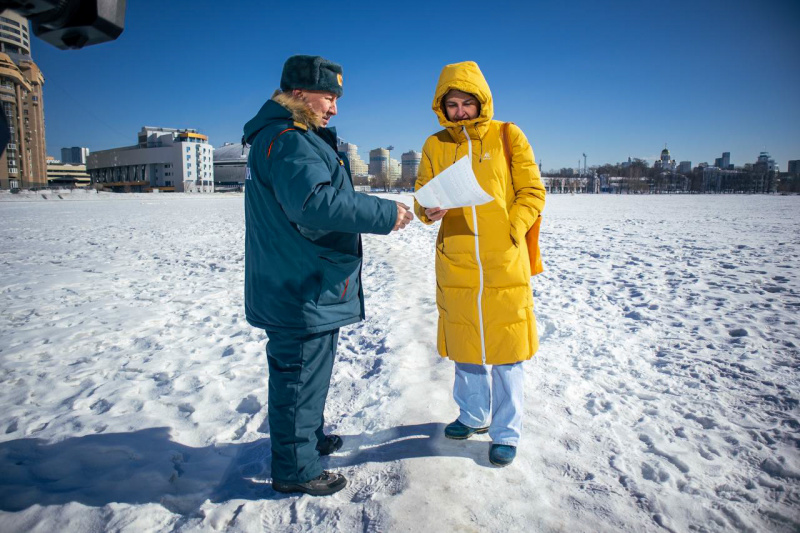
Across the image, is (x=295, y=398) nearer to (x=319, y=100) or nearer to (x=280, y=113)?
(x=280, y=113)

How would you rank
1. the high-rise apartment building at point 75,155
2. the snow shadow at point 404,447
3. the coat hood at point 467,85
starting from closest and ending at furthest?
the coat hood at point 467,85, the snow shadow at point 404,447, the high-rise apartment building at point 75,155

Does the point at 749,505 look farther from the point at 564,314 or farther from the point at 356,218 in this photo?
the point at 564,314

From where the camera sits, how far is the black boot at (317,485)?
2.04 meters

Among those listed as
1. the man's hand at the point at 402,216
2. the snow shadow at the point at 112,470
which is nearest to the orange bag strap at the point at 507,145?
the man's hand at the point at 402,216

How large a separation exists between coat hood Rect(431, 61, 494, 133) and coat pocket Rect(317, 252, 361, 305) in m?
0.98

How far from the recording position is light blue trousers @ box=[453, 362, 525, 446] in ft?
7.63

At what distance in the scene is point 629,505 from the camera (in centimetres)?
198

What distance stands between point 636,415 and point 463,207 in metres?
1.70

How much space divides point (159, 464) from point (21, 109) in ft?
314

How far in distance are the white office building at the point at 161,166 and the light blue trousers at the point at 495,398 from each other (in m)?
102

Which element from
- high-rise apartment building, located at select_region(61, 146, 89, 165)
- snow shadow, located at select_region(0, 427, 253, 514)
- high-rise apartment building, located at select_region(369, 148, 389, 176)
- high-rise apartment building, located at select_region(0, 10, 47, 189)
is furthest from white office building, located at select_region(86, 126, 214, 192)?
snow shadow, located at select_region(0, 427, 253, 514)

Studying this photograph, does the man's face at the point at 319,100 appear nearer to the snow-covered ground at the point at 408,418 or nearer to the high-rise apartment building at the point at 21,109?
the snow-covered ground at the point at 408,418

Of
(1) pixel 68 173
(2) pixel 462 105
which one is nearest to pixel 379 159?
(1) pixel 68 173

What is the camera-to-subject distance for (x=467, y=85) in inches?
88.7
